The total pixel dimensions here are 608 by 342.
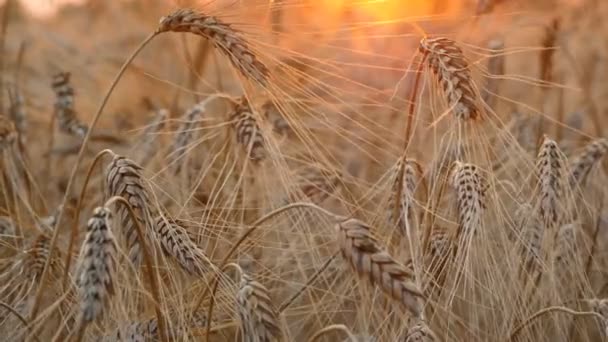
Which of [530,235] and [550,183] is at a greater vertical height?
[550,183]

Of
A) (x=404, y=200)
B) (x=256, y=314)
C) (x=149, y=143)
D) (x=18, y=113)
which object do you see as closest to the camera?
(x=256, y=314)

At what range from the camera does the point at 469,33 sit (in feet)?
8.13

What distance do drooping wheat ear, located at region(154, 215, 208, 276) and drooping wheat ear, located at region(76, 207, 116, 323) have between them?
0.21 meters

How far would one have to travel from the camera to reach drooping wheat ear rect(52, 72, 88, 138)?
2.60 metres

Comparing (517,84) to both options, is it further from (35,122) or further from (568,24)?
(35,122)

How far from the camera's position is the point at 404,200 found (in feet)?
5.96

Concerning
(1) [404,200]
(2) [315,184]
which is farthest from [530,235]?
(2) [315,184]

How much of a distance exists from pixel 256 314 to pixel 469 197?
0.41 meters

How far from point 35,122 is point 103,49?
963 mm

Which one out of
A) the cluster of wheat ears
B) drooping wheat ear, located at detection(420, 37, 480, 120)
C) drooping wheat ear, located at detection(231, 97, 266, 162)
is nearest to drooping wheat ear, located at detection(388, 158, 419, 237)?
the cluster of wheat ears

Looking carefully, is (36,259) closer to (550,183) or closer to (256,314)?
(256,314)

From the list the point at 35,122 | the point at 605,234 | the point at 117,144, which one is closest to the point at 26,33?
the point at 35,122

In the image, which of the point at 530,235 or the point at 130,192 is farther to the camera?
the point at 530,235

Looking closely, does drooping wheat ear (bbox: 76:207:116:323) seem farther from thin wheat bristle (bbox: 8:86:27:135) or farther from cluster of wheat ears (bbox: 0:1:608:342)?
thin wheat bristle (bbox: 8:86:27:135)
